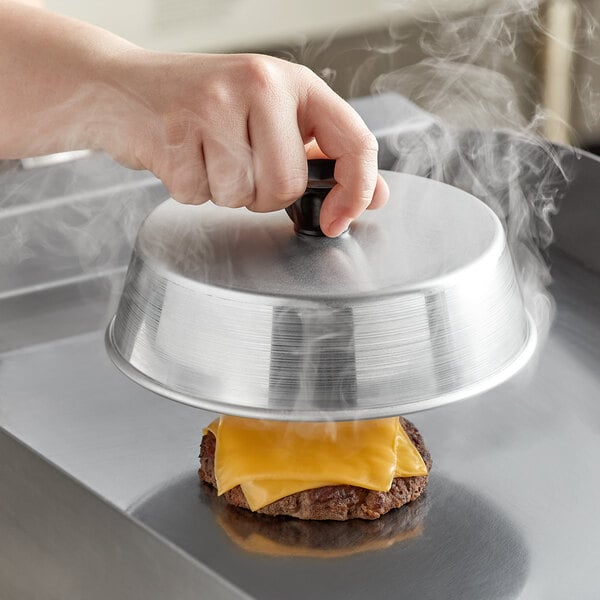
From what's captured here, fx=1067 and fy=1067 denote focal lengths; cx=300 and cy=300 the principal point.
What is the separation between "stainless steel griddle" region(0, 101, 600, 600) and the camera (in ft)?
2.60

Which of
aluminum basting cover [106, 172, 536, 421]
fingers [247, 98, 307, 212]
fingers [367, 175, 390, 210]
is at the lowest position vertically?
aluminum basting cover [106, 172, 536, 421]

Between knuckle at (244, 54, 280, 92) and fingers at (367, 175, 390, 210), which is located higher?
knuckle at (244, 54, 280, 92)

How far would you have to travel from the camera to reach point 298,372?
0.82 meters

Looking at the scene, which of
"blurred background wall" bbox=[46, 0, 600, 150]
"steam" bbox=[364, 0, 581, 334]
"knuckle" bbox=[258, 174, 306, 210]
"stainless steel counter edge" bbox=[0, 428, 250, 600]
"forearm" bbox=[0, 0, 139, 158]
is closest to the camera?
"stainless steel counter edge" bbox=[0, 428, 250, 600]

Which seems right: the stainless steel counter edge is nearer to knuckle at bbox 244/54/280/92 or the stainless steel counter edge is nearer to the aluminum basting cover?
the aluminum basting cover

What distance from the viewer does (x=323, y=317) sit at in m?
0.81

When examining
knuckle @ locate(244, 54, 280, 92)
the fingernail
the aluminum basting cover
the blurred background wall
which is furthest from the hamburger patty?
the blurred background wall

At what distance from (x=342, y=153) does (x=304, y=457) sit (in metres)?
0.25

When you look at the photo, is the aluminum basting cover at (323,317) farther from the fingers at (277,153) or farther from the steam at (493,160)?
the steam at (493,160)

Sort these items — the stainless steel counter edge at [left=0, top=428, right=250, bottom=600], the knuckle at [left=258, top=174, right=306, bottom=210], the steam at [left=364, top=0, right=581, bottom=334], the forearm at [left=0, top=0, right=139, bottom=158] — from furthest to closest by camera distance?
the steam at [left=364, top=0, right=581, bottom=334] → the forearm at [left=0, top=0, right=139, bottom=158] → the knuckle at [left=258, top=174, right=306, bottom=210] → the stainless steel counter edge at [left=0, top=428, right=250, bottom=600]

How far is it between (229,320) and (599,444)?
1.28 feet

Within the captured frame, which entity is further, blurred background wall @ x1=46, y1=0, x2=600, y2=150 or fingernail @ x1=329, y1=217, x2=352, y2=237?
blurred background wall @ x1=46, y1=0, x2=600, y2=150

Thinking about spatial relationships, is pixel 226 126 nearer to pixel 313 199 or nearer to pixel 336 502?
pixel 313 199

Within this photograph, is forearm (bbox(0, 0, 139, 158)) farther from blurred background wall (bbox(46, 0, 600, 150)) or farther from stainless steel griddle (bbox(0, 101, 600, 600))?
blurred background wall (bbox(46, 0, 600, 150))
